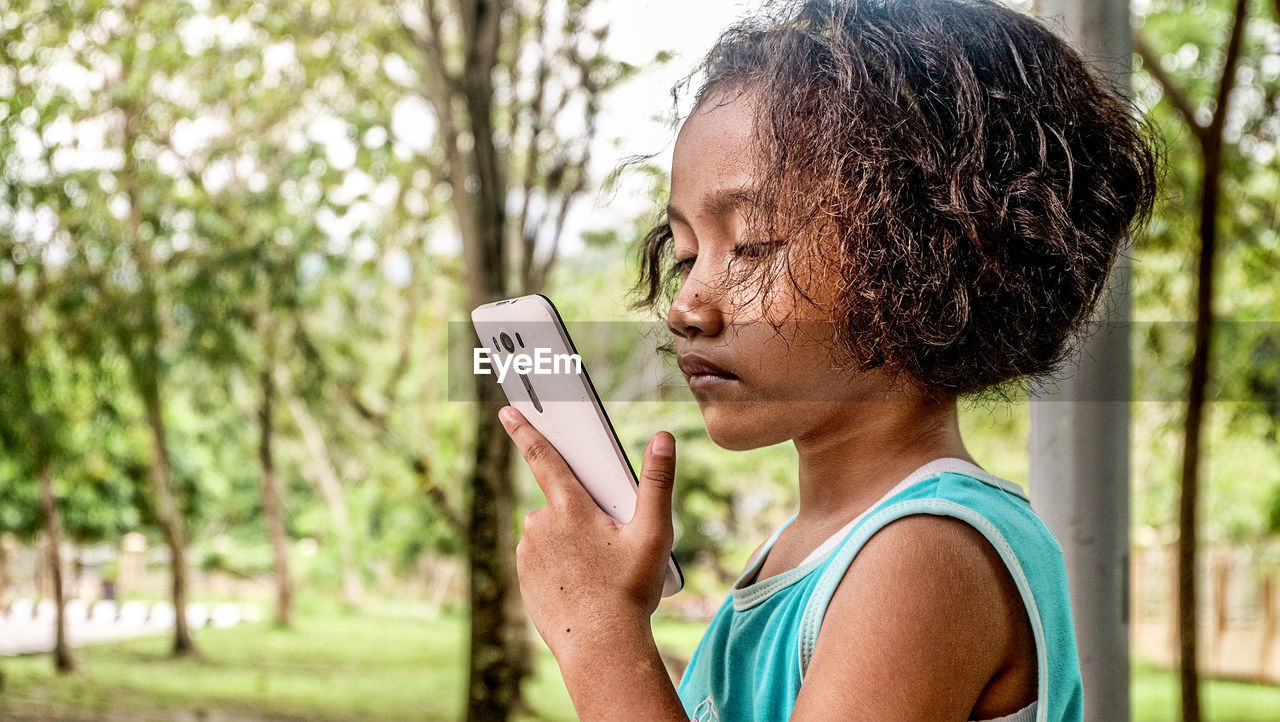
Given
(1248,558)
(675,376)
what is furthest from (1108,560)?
(1248,558)

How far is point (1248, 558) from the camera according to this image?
481cm

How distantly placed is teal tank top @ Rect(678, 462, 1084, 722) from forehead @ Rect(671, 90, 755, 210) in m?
0.13

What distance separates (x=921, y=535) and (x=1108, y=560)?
15.5 inches

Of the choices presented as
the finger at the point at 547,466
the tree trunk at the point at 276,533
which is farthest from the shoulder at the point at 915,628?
the tree trunk at the point at 276,533

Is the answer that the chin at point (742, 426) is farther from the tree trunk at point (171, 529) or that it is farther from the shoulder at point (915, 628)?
the tree trunk at point (171, 529)

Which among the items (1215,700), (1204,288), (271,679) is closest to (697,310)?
(1204,288)

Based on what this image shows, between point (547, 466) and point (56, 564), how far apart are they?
4.04 metres

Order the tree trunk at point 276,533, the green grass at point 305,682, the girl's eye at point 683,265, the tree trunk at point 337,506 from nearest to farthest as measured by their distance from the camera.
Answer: the girl's eye at point 683,265 → the green grass at point 305,682 → the tree trunk at point 276,533 → the tree trunk at point 337,506

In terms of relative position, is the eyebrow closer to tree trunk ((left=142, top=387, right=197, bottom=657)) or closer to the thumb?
the thumb

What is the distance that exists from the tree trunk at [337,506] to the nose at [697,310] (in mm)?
5197

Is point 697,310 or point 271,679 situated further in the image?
point 271,679

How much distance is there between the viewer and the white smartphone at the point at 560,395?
406 mm

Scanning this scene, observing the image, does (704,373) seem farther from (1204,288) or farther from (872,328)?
(1204,288)

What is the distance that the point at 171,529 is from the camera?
4449 mm
